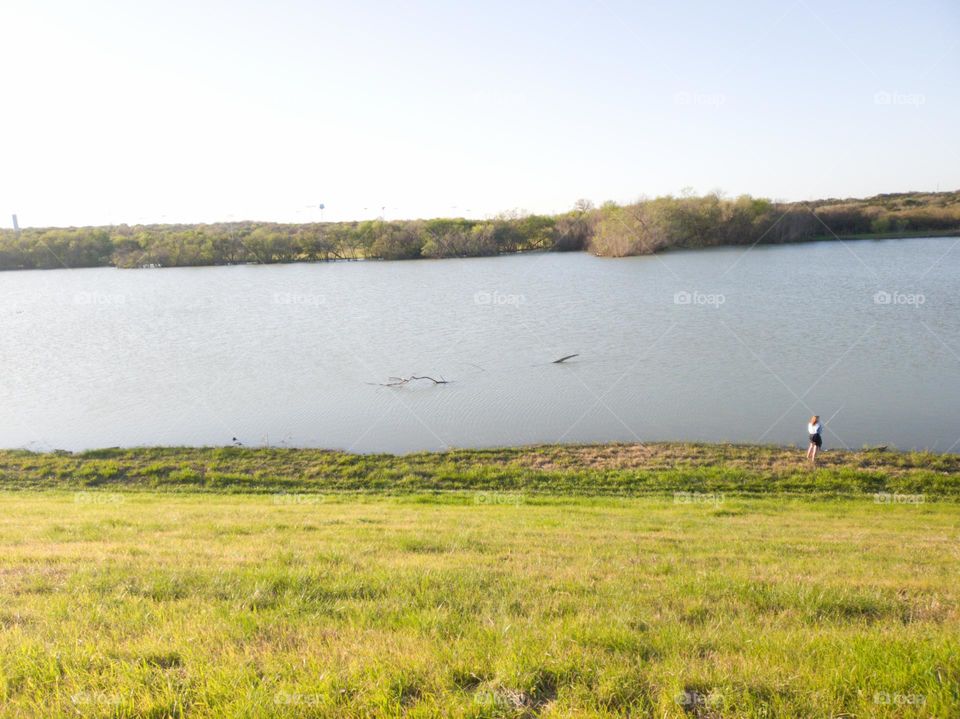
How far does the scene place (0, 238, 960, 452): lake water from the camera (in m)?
20.4

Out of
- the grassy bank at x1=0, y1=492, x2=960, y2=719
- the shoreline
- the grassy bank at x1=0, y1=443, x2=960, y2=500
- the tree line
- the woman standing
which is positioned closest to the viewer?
the grassy bank at x1=0, y1=492, x2=960, y2=719

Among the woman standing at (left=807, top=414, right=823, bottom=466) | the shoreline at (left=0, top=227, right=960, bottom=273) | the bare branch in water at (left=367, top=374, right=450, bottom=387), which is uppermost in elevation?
the shoreline at (left=0, top=227, right=960, bottom=273)

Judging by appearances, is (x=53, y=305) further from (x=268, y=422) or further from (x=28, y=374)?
(x=268, y=422)

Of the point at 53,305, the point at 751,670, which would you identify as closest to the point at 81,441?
the point at 751,670

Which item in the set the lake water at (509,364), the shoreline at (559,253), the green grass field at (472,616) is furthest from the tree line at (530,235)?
the green grass field at (472,616)

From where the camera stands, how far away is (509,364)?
27672mm

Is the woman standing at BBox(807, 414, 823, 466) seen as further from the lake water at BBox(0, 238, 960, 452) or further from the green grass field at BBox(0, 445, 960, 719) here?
the green grass field at BBox(0, 445, 960, 719)

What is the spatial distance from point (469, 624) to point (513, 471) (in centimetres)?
1215

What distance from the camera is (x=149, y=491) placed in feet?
53.7

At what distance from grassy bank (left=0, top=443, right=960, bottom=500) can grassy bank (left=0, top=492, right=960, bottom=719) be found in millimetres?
6101

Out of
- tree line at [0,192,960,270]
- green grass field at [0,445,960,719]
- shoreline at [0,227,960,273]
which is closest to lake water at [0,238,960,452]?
green grass field at [0,445,960,719]

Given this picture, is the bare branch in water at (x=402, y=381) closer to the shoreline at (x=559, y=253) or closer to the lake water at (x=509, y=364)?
the lake water at (x=509, y=364)

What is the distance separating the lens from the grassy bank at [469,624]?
3625 mm

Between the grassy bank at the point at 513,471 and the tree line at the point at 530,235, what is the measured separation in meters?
67.3
